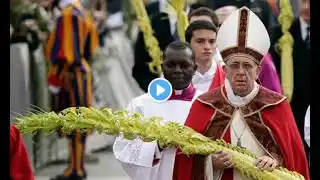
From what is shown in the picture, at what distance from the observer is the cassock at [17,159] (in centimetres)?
792

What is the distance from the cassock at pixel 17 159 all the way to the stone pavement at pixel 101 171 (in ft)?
16.9

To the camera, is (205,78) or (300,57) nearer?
(205,78)

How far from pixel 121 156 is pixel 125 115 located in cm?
69

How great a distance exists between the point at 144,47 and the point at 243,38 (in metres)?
3.26

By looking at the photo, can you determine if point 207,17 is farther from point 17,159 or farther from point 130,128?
point 17,159

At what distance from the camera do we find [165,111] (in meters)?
8.67

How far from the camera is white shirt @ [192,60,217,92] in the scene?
9242 millimetres

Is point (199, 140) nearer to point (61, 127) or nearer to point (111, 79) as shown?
point (61, 127)

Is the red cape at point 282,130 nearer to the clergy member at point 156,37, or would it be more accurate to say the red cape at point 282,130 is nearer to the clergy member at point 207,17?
the clergy member at point 207,17

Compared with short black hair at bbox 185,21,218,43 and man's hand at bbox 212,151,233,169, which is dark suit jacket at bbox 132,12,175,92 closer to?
short black hair at bbox 185,21,218,43

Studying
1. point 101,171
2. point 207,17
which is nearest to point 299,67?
point 207,17

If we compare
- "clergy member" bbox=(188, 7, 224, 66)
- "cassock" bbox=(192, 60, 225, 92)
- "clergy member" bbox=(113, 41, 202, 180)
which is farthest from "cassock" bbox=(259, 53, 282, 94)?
"clergy member" bbox=(113, 41, 202, 180)
